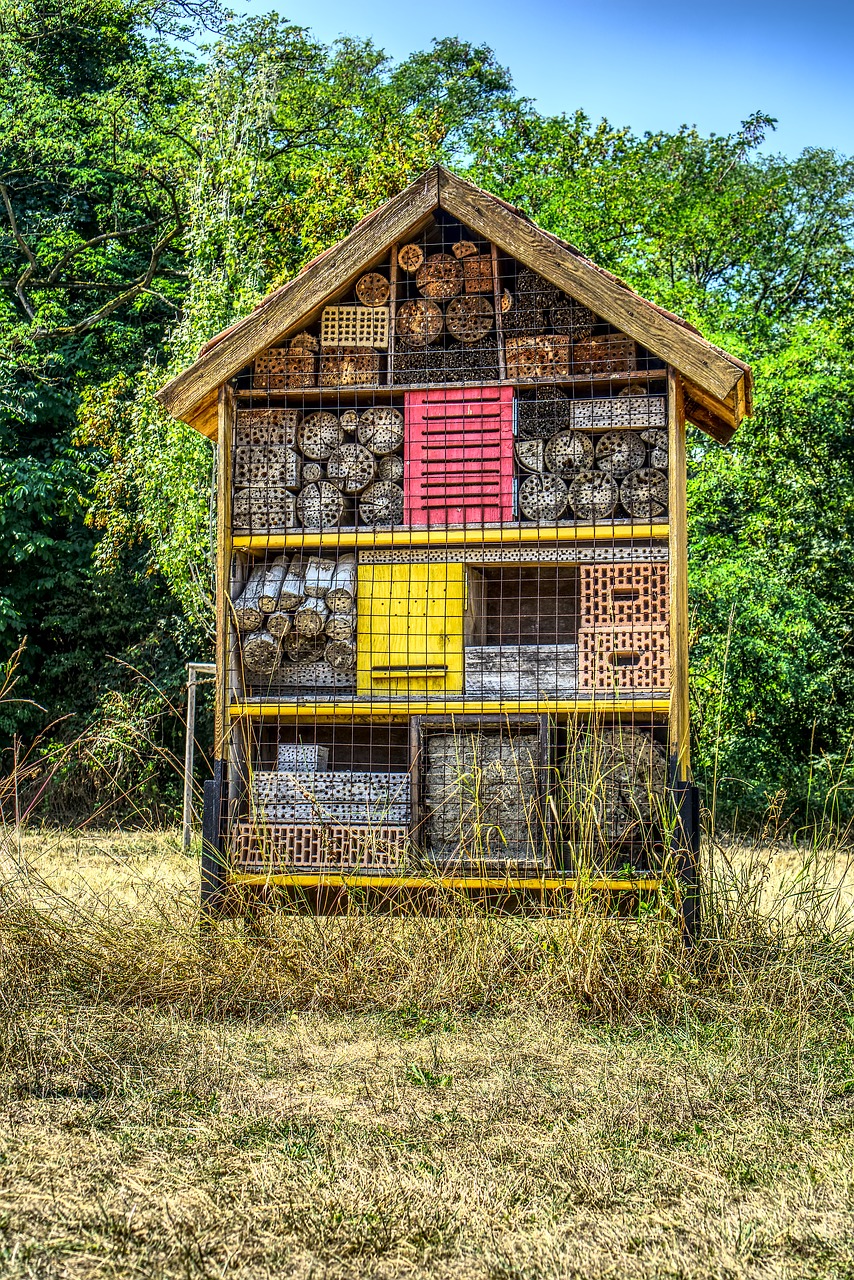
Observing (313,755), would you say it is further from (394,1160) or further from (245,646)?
(394,1160)

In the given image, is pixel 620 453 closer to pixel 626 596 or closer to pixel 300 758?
pixel 626 596

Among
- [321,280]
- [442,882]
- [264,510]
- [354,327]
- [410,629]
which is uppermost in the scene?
[321,280]

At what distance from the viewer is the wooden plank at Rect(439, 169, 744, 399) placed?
7426 mm

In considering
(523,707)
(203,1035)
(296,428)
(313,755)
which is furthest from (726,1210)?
(296,428)

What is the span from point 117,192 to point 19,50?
7.57 ft

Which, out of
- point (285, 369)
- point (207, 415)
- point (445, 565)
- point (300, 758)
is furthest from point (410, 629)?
point (207, 415)

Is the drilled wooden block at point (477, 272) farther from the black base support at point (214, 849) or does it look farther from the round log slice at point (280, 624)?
the black base support at point (214, 849)

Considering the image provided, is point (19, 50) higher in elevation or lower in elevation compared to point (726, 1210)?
higher

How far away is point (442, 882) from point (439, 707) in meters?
1.09

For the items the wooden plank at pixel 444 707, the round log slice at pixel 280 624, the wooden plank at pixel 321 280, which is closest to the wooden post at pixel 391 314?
the wooden plank at pixel 321 280

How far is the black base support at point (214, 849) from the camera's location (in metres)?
7.39

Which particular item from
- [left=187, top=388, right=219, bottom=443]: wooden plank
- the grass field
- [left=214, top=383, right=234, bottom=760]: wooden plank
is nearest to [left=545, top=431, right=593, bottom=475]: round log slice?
[left=214, top=383, right=234, bottom=760]: wooden plank

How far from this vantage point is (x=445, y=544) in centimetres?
788

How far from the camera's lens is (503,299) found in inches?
319
